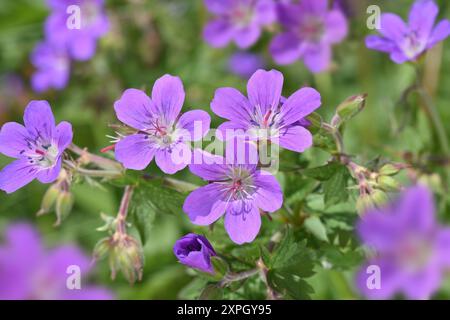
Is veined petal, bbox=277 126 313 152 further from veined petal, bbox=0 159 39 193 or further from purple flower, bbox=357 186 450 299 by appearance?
veined petal, bbox=0 159 39 193

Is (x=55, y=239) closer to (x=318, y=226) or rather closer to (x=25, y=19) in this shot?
(x=25, y=19)

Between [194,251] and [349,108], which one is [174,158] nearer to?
[194,251]

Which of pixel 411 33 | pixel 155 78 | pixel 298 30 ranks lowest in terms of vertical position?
pixel 411 33

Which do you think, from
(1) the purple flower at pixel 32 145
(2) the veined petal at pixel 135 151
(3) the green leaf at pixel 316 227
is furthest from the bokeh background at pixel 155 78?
(2) the veined petal at pixel 135 151

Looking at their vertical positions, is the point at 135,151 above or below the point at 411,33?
below

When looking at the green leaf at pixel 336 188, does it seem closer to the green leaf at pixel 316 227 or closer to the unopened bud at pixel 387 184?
the unopened bud at pixel 387 184

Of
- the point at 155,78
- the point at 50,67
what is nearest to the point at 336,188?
the point at 155,78

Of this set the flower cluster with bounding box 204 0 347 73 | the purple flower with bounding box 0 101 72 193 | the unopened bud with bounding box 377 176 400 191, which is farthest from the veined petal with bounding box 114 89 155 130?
the flower cluster with bounding box 204 0 347 73
